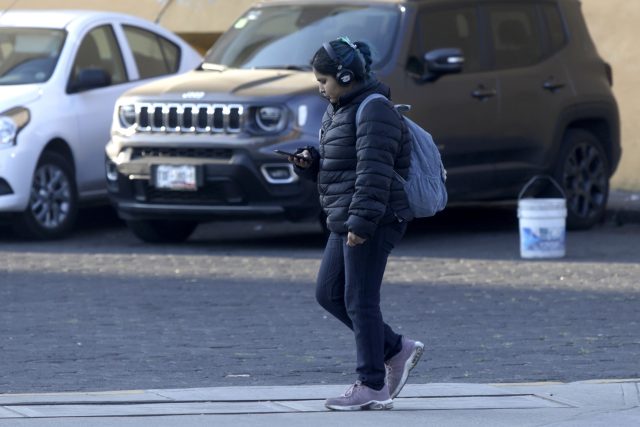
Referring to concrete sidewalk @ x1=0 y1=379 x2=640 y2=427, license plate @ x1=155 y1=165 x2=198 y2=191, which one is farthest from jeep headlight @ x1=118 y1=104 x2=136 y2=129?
concrete sidewalk @ x1=0 y1=379 x2=640 y2=427

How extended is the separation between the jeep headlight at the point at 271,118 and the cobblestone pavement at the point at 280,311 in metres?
0.96

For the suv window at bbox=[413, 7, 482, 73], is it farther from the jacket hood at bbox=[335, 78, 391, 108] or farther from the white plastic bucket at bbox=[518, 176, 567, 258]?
the jacket hood at bbox=[335, 78, 391, 108]

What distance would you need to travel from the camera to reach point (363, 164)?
6.82 meters

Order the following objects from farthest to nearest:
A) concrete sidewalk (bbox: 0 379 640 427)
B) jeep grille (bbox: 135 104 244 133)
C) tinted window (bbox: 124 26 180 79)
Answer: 1. tinted window (bbox: 124 26 180 79)
2. jeep grille (bbox: 135 104 244 133)
3. concrete sidewalk (bbox: 0 379 640 427)

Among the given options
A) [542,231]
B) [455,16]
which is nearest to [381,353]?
[542,231]

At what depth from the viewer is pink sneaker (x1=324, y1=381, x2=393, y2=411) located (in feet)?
23.1

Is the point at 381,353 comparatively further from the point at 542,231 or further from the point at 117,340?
the point at 542,231

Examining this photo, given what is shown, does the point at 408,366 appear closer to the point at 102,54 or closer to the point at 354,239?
the point at 354,239

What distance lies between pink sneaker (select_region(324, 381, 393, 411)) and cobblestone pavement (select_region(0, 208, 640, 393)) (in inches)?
29.7

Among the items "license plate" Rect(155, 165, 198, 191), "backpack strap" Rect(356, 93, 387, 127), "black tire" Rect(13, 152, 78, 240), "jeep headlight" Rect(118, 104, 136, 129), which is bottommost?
"black tire" Rect(13, 152, 78, 240)

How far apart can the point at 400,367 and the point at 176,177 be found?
5.69 metres

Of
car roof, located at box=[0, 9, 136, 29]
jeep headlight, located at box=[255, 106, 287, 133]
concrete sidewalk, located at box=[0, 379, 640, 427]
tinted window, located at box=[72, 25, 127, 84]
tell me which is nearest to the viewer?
concrete sidewalk, located at box=[0, 379, 640, 427]

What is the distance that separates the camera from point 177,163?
12.7 meters

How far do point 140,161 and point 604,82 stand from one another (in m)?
4.30
